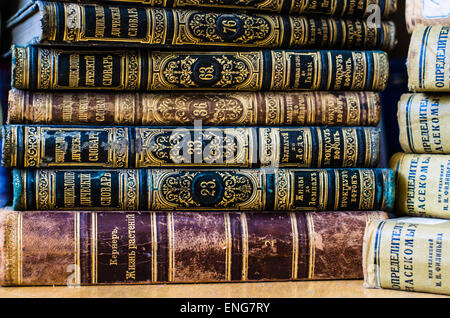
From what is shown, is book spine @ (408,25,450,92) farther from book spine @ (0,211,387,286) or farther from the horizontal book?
book spine @ (0,211,387,286)

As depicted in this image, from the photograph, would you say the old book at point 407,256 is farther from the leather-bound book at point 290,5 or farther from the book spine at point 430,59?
the leather-bound book at point 290,5

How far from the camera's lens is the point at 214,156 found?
93 cm

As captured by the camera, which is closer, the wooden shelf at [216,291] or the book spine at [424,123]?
the wooden shelf at [216,291]

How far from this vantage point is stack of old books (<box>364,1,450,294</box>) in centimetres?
83

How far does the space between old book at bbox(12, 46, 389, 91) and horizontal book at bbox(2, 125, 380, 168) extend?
7 centimetres

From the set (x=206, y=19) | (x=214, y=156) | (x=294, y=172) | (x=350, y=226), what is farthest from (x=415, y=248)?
(x=206, y=19)

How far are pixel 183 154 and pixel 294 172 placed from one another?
18cm

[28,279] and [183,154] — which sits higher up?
[183,154]

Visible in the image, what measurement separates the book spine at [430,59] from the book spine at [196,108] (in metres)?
0.08

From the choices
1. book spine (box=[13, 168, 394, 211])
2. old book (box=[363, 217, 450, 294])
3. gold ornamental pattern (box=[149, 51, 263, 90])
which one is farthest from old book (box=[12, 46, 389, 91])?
old book (box=[363, 217, 450, 294])

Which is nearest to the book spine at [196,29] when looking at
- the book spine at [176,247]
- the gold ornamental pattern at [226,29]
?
the gold ornamental pattern at [226,29]

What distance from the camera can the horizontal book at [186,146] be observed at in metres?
0.89

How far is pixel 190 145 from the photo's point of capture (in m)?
0.93

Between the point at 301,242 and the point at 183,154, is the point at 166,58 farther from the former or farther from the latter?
the point at 301,242
